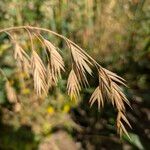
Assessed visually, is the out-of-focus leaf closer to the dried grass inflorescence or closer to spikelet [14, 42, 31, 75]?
the dried grass inflorescence

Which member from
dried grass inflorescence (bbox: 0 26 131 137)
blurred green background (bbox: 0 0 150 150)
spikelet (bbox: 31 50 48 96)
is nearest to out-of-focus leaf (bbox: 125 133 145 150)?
blurred green background (bbox: 0 0 150 150)

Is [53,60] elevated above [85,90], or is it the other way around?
[53,60]

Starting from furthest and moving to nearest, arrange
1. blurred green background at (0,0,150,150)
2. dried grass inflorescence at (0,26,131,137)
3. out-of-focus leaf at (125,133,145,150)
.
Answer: blurred green background at (0,0,150,150), out-of-focus leaf at (125,133,145,150), dried grass inflorescence at (0,26,131,137)

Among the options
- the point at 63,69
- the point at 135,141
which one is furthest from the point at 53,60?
the point at 135,141

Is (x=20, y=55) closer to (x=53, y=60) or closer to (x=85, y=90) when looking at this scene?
(x=53, y=60)

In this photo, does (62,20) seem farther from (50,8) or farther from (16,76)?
(16,76)

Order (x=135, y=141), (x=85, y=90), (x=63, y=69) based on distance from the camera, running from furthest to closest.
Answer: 1. (x=85, y=90)
2. (x=135, y=141)
3. (x=63, y=69)

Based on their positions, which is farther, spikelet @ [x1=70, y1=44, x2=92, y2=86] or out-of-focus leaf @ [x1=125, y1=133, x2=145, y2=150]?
out-of-focus leaf @ [x1=125, y1=133, x2=145, y2=150]

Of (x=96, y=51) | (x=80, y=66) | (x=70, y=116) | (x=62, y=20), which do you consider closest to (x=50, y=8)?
(x=62, y=20)

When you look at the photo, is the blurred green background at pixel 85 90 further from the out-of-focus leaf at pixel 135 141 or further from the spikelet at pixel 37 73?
the spikelet at pixel 37 73
